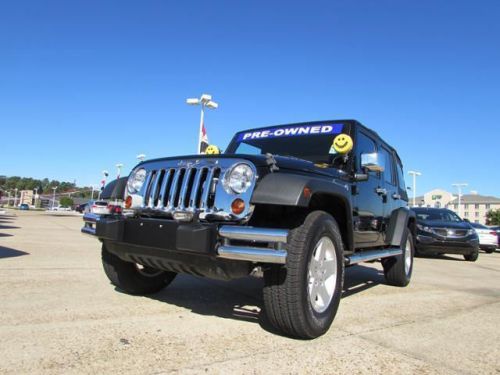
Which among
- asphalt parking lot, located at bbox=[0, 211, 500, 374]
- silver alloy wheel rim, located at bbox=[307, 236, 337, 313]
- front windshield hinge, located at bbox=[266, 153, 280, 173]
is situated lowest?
asphalt parking lot, located at bbox=[0, 211, 500, 374]

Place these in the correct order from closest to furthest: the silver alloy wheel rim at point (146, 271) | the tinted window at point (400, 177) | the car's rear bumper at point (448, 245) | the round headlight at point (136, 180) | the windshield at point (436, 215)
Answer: the round headlight at point (136, 180) → the silver alloy wheel rim at point (146, 271) → the tinted window at point (400, 177) → the car's rear bumper at point (448, 245) → the windshield at point (436, 215)

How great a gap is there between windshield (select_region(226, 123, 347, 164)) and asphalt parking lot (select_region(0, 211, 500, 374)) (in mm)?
1717

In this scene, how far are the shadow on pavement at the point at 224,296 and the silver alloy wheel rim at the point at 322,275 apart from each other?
45 cm

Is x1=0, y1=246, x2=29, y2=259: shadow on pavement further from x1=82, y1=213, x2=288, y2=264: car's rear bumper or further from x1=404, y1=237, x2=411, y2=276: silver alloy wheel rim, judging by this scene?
x1=404, y1=237, x2=411, y2=276: silver alloy wheel rim

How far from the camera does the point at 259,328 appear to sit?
11.5 ft

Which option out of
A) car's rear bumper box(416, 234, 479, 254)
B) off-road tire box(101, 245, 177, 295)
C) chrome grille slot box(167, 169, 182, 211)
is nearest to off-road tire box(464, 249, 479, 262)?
car's rear bumper box(416, 234, 479, 254)

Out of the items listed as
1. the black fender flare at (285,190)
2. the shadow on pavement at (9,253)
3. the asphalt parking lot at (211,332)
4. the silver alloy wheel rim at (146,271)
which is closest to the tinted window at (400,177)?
the asphalt parking lot at (211,332)

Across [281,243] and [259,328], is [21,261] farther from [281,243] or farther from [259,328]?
[281,243]

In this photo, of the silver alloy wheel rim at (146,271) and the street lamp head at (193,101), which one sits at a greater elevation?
the street lamp head at (193,101)

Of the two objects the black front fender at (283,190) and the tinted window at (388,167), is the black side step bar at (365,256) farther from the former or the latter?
the black front fender at (283,190)

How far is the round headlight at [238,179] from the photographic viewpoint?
10.9ft

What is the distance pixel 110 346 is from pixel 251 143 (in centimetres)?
322

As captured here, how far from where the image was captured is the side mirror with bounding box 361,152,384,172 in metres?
4.49

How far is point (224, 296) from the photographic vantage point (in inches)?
190
